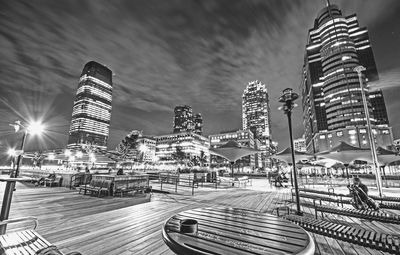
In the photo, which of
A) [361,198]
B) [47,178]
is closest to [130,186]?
[47,178]

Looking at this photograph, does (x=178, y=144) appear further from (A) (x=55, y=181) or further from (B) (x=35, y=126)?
(B) (x=35, y=126)

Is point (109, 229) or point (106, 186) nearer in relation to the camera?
point (109, 229)

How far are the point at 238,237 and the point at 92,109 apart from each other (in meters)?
184

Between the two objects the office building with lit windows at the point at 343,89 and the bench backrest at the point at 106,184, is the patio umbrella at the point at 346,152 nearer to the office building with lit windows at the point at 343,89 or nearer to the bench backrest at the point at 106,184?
the bench backrest at the point at 106,184

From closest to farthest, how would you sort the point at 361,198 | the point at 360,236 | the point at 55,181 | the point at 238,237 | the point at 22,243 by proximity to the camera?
the point at 238,237 < the point at 22,243 < the point at 360,236 < the point at 361,198 < the point at 55,181

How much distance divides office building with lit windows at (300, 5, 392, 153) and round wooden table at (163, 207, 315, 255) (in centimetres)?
11211

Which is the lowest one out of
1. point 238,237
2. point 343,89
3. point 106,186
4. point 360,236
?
point 106,186

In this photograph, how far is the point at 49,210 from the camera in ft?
20.8

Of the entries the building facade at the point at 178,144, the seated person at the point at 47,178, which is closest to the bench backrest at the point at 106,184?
the seated person at the point at 47,178

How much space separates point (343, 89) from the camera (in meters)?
89.9

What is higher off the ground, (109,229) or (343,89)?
(343,89)

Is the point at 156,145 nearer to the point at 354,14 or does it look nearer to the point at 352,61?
the point at 352,61

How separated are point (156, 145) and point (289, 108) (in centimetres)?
13580

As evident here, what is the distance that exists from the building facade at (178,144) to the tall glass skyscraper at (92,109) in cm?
5501
